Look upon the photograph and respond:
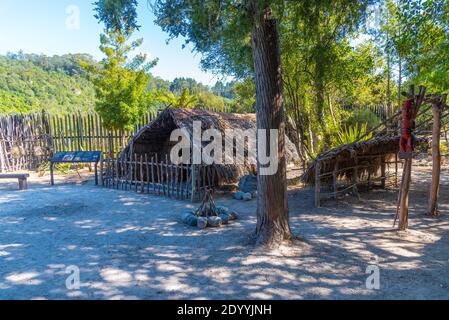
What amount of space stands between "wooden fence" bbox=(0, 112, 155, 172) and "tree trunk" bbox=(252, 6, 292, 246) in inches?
424

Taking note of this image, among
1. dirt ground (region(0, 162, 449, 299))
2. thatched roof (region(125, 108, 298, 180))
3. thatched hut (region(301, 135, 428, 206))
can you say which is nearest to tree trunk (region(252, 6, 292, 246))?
dirt ground (region(0, 162, 449, 299))

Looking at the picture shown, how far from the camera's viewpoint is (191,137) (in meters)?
9.51

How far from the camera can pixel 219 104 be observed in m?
32.8

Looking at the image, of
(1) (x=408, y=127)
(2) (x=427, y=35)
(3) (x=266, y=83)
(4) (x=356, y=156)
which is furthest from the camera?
(4) (x=356, y=156)

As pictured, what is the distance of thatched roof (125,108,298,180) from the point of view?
33.5 ft

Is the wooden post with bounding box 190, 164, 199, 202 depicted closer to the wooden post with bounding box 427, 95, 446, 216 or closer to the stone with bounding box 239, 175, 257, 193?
the stone with bounding box 239, 175, 257, 193

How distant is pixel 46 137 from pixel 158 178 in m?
8.02

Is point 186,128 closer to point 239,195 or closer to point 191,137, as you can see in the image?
point 191,137

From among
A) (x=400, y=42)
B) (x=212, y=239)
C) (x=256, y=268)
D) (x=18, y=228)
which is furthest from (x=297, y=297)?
(x=400, y=42)

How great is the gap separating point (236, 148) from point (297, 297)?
6.96m

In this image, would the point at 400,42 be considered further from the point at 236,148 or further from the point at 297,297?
the point at 297,297

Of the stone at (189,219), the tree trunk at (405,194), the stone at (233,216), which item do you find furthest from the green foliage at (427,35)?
the stone at (189,219)

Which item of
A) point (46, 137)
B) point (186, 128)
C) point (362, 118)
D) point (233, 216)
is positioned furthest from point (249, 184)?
point (46, 137)
